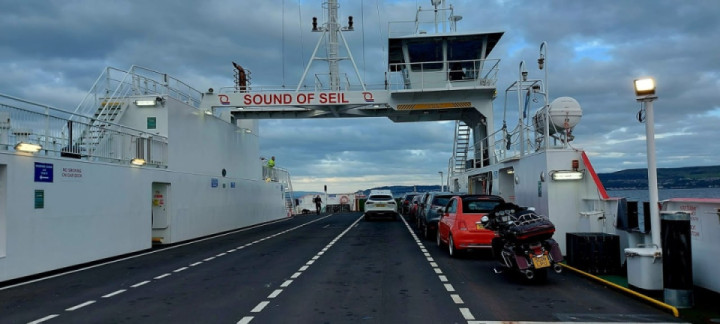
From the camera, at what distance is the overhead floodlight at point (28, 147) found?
11633 mm

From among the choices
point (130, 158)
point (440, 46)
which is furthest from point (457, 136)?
point (130, 158)

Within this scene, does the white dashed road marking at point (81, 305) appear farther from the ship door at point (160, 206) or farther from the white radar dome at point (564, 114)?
the white radar dome at point (564, 114)

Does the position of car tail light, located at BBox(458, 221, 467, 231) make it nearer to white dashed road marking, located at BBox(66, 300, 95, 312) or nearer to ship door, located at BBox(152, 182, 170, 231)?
white dashed road marking, located at BBox(66, 300, 95, 312)

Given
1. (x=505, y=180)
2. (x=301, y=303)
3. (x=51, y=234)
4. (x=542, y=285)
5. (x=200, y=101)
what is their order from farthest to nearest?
(x=200, y=101), (x=505, y=180), (x=51, y=234), (x=542, y=285), (x=301, y=303)

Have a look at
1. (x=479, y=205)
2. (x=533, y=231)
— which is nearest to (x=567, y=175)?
(x=479, y=205)

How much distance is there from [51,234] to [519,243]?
10.9 m

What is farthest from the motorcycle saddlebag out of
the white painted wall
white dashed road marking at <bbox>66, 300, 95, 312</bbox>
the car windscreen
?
the white painted wall

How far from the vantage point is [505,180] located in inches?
789

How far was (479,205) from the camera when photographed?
14266mm

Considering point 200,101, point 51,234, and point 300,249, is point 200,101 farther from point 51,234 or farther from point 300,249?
point 51,234

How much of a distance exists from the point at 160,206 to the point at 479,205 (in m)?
12.0

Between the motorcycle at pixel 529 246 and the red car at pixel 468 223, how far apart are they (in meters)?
2.70

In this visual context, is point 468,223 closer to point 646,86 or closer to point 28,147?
point 646,86

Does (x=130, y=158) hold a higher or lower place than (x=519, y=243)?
higher
